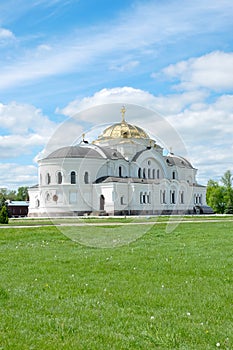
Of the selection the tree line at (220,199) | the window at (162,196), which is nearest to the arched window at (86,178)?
the window at (162,196)

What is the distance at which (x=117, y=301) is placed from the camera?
24.6 ft

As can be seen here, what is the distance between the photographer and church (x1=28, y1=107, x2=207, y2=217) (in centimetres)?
6278

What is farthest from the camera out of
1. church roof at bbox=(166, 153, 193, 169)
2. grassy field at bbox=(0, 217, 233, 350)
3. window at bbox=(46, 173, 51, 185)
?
church roof at bbox=(166, 153, 193, 169)

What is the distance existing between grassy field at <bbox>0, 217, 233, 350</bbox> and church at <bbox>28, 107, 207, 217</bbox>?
48.9m

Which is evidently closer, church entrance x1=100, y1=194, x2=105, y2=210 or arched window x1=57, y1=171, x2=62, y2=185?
church entrance x1=100, y1=194, x2=105, y2=210

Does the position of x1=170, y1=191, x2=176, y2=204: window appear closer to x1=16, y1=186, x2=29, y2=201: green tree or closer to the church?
the church

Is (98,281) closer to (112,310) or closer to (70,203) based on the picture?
(112,310)

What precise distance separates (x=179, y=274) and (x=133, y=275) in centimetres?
106

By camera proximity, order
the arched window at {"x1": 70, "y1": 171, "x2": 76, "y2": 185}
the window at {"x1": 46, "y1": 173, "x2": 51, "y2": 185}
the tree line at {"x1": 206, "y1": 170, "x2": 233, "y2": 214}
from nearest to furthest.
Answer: the arched window at {"x1": 70, "y1": 171, "x2": 76, "y2": 185}, the window at {"x1": 46, "y1": 173, "x2": 51, "y2": 185}, the tree line at {"x1": 206, "y1": 170, "x2": 233, "y2": 214}

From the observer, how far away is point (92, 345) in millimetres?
5453

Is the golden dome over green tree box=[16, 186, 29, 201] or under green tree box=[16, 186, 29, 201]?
over

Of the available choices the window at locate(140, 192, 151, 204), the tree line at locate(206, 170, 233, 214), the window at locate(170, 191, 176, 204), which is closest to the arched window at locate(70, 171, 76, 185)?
the window at locate(140, 192, 151, 204)

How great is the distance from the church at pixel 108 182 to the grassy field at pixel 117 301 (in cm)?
4893

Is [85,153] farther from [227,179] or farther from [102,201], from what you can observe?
[227,179]
